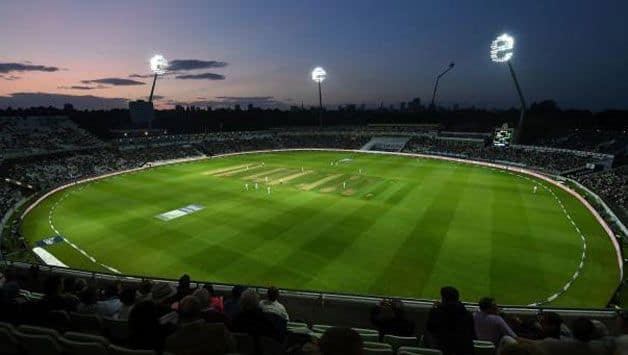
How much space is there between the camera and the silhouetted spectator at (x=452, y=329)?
5961 mm

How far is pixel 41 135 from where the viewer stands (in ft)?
231

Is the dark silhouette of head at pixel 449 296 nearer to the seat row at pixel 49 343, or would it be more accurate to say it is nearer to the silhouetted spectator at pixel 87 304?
the seat row at pixel 49 343

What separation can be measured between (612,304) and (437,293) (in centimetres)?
796

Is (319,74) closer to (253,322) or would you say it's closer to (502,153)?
(502,153)

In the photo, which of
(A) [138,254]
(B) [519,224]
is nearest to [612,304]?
(B) [519,224]

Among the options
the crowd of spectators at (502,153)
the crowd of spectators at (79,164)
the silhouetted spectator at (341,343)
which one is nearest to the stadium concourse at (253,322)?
the silhouetted spectator at (341,343)

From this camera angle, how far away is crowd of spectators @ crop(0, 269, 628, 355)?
4.71 m

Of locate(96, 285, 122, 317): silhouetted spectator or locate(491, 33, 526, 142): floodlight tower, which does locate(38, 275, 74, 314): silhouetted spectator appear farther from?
locate(491, 33, 526, 142): floodlight tower

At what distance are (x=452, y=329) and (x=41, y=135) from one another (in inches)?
3358

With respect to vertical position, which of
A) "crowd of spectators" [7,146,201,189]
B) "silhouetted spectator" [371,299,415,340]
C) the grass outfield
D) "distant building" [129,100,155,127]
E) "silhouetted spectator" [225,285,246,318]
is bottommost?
the grass outfield

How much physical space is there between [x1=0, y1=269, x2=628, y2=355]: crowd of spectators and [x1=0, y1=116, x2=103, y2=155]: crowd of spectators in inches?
2613

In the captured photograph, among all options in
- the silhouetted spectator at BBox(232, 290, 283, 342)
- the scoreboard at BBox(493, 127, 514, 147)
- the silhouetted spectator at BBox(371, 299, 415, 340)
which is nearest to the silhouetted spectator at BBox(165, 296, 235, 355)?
the silhouetted spectator at BBox(232, 290, 283, 342)

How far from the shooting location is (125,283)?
1164 centimetres

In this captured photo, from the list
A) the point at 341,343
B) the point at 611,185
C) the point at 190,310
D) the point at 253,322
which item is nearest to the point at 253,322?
the point at 253,322
